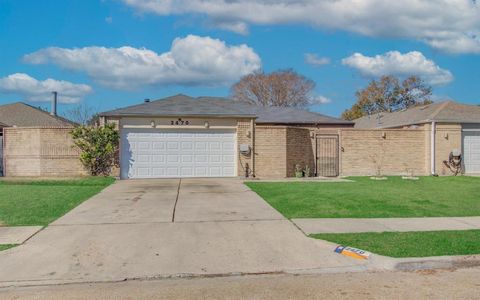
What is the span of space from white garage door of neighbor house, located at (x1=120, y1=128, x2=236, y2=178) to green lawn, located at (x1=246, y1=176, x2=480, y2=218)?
3.70 m

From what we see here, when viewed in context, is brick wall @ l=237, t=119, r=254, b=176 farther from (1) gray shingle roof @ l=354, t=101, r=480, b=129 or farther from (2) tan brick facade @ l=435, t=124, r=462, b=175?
(2) tan brick facade @ l=435, t=124, r=462, b=175

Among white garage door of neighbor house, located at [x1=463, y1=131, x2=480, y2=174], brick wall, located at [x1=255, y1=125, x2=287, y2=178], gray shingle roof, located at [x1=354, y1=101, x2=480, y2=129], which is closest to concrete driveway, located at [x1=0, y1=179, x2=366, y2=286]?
brick wall, located at [x1=255, y1=125, x2=287, y2=178]

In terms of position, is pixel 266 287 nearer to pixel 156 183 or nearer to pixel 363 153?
pixel 156 183

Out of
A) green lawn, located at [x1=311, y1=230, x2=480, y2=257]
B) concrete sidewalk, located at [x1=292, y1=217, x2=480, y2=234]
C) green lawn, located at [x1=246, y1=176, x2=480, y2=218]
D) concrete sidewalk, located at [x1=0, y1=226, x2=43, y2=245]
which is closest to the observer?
green lawn, located at [x1=311, y1=230, x2=480, y2=257]

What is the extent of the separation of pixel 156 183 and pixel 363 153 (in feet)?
34.6

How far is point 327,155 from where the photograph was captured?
2242 centimetres

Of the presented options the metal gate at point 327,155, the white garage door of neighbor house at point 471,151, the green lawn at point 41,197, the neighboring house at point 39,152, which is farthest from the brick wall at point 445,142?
the neighboring house at point 39,152

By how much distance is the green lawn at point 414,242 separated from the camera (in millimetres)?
6785

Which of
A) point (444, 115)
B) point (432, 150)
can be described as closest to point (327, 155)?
point (432, 150)

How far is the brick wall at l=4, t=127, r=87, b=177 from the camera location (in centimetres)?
1962

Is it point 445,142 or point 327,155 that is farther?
point 327,155

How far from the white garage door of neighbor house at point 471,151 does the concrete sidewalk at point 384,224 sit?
14442 mm

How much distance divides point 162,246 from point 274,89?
48.0 metres

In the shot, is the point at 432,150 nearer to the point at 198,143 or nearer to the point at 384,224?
the point at 198,143
